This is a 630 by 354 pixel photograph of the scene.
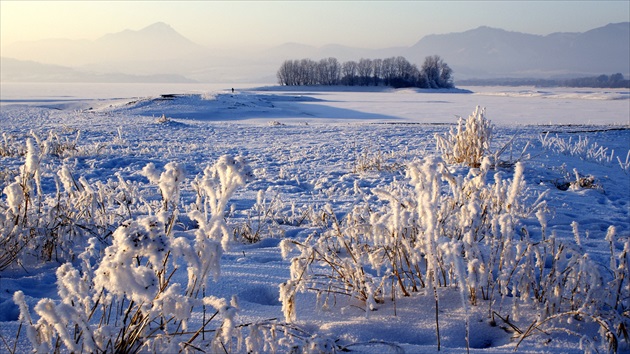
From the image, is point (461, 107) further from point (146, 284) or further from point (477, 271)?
point (146, 284)

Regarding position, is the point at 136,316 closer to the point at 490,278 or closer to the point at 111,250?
the point at 111,250

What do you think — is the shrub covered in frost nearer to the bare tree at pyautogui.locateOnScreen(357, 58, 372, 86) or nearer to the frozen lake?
the frozen lake

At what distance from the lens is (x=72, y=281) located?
1.41 metres

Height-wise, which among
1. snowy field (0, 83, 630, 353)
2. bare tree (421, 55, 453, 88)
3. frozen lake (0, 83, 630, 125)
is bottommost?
snowy field (0, 83, 630, 353)

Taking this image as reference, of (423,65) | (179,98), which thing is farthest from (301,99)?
(423,65)

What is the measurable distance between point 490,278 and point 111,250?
1.64 m

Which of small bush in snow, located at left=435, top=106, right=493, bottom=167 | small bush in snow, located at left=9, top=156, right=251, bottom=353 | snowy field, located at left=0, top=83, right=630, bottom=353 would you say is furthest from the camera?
small bush in snow, located at left=435, top=106, right=493, bottom=167

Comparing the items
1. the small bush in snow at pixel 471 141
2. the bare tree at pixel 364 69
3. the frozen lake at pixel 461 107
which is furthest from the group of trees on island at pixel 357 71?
the small bush in snow at pixel 471 141

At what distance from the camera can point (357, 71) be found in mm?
86438

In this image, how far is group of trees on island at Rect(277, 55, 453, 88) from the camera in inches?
3191

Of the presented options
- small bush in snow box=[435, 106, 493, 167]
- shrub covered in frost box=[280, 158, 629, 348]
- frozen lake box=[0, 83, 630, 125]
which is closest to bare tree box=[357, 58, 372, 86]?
frozen lake box=[0, 83, 630, 125]

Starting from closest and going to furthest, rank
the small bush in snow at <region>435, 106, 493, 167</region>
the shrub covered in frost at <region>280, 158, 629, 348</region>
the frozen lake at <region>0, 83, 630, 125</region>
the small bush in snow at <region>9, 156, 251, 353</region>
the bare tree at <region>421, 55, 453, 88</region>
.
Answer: the small bush in snow at <region>9, 156, 251, 353</region> → the shrub covered in frost at <region>280, 158, 629, 348</region> → the small bush in snow at <region>435, 106, 493, 167</region> → the frozen lake at <region>0, 83, 630, 125</region> → the bare tree at <region>421, 55, 453, 88</region>

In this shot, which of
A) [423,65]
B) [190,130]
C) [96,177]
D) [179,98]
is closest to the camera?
[96,177]

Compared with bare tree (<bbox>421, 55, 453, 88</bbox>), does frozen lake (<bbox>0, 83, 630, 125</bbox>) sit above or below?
below
